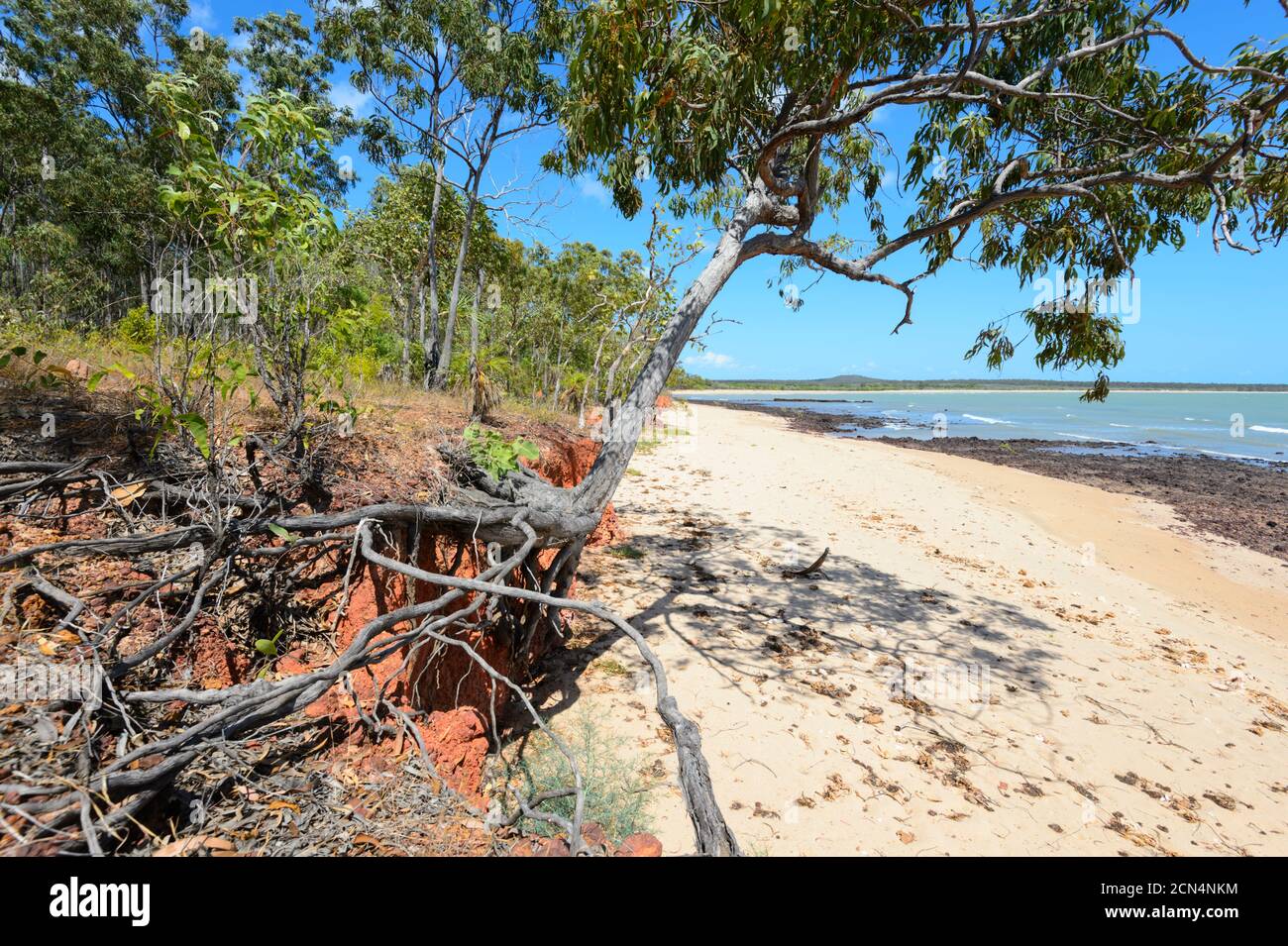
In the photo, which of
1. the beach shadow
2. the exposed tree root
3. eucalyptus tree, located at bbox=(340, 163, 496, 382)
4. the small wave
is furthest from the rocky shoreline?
eucalyptus tree, located at bbox=(340, 163, 496, 382)

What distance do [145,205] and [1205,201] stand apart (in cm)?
2107

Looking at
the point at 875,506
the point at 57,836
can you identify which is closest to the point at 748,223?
the point at 57,836

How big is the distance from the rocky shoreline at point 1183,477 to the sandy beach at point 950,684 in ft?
10.5

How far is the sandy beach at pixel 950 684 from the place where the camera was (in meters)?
3.34

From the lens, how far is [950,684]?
4746 millimetres

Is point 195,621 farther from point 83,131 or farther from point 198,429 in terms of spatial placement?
point 83,131

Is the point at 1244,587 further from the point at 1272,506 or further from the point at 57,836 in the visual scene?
the point at 57,836

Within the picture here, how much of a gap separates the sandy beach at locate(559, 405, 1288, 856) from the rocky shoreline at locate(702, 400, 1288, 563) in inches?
126

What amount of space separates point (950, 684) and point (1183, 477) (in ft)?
69.2

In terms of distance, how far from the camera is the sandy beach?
3.34 m

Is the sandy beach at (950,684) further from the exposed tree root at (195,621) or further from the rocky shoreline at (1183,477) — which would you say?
the rocky shoreline at (1183,477)

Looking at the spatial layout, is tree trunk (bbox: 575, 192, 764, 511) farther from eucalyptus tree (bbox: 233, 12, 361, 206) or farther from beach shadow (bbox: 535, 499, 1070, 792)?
eucalyptus tree (bbox: 233, 12, 361, 206)

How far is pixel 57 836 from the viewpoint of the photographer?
125cm
